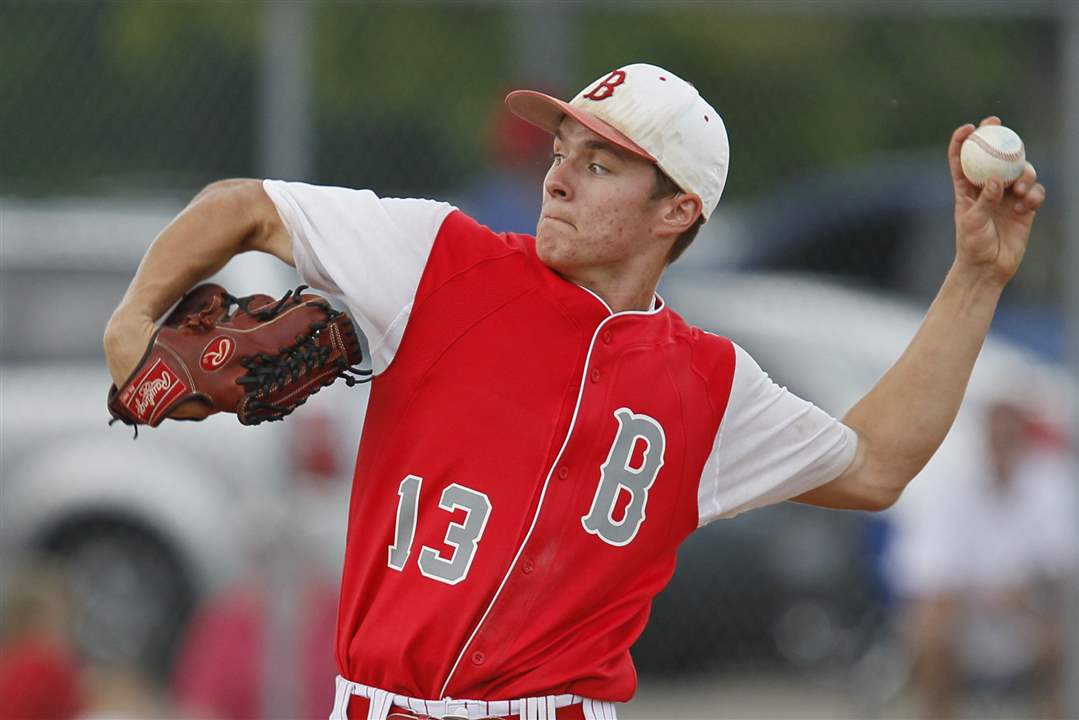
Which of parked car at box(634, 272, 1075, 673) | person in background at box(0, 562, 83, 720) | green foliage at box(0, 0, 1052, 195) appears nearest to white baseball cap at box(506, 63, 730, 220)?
green foliage at box(0, 0, 1052, 195)

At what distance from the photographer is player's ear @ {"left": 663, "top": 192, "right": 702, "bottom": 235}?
10.9ft

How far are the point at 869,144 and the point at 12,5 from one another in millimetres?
4956

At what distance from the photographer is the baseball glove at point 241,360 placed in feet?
10.2

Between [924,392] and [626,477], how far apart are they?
0.68 m

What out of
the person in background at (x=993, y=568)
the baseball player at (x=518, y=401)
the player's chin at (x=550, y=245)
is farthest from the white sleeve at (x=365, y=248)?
the person in background at (x=993, y=568)

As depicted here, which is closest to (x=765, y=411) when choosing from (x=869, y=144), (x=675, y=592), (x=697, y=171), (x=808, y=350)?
(x=697, y=171)

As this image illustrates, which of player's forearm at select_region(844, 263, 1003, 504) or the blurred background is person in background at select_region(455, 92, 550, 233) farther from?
player's forearm at select_region(844, 263, 1003, 504)

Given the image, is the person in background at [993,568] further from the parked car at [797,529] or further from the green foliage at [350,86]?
the green foliage at [350,86]

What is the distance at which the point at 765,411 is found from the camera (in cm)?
341

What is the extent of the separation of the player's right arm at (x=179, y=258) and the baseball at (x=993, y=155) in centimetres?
136

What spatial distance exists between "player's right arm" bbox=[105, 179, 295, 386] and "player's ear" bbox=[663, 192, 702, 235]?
721mm

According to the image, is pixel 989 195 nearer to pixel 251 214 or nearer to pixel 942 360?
pixel 942 360

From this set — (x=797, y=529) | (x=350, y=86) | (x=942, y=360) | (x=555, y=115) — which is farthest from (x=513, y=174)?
(x=942, y=360)

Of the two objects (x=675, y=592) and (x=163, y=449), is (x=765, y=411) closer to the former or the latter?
(x=675, y=592)
